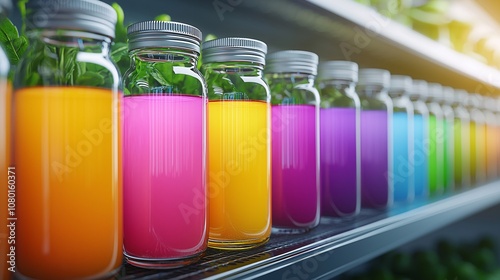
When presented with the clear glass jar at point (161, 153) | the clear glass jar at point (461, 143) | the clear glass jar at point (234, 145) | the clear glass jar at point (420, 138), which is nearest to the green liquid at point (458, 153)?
the clear glass jar at point (461, 143)

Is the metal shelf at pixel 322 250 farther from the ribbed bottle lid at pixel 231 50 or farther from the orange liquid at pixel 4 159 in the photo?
the ribbed bottle lid at pixel 231 50

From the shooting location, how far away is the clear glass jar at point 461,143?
1635 millimetres

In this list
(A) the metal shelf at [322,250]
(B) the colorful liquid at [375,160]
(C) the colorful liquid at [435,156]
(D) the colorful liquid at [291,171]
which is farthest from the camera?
(C) the colorful liquid at [435,156]

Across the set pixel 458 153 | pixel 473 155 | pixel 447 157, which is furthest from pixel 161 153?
pixel 473 155

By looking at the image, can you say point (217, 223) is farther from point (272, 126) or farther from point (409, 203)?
point (409, 203)

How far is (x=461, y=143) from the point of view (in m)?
1.67

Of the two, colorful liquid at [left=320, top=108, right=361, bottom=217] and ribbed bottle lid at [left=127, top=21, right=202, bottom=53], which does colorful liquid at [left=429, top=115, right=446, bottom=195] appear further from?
ribbed bottle lid at [left=127, top=21, right=202, bottom=53]

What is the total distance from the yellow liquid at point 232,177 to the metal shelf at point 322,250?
0.10ft

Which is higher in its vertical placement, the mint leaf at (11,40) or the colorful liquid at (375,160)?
the mint leaf at (11,40)

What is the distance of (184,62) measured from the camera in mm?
634

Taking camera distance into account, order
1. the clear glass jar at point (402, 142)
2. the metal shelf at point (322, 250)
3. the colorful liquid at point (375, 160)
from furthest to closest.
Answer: the clear glass jar at point (402, 142) → the colorful liquid at point (375, 160) → the metal shelf at point (322, 250)

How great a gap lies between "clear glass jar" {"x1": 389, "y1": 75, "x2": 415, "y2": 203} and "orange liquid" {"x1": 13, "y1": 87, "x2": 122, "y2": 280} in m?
0.84

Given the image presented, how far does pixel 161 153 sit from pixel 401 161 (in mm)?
806

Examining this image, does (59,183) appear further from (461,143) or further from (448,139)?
(461,143)
